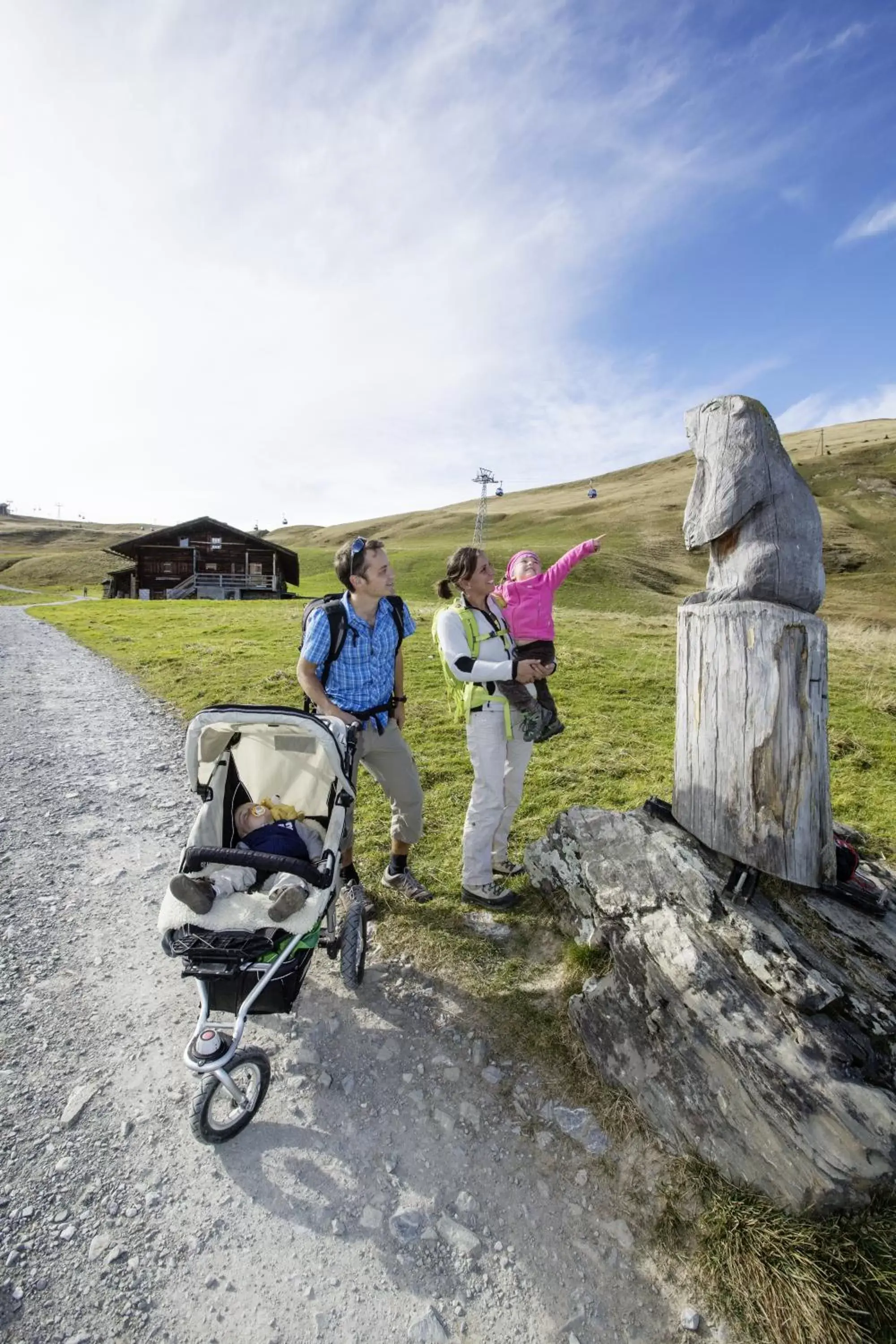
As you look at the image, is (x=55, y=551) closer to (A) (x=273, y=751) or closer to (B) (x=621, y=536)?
(B) (x=621, y=536)

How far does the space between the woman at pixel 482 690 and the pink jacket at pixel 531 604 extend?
2.62 feet

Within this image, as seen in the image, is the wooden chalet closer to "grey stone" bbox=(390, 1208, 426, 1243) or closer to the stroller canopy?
the stroller canopy

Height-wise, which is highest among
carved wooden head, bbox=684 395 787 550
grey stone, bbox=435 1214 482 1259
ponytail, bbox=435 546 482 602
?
carved wooden head, bbox=684 395 787 550

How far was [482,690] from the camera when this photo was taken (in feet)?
15.9

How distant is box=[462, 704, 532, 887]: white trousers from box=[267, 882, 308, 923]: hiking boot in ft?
5.54

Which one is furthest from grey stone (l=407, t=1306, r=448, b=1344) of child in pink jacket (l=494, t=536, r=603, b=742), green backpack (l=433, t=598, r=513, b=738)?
child in pink jacket (l=494, t=536, r=603, b=742)

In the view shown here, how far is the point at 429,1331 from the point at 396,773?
3216 mm

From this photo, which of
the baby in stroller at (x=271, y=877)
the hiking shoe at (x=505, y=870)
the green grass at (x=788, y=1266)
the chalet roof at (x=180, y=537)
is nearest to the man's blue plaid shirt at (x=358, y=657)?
the baby in stroller at (x=271, y=877)

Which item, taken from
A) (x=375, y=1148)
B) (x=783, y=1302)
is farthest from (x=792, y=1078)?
(x=375, y=1148)

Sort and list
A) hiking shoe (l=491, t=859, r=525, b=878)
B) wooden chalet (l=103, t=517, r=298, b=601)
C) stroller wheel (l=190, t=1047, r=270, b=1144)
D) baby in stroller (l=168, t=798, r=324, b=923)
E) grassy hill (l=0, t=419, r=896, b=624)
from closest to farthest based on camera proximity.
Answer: stroller wheel (l=190, t=1047, r=270, b=1144)
baby in stroller (l=168, t=798, r=324, b=923)
hiking shoe (l=491, t=859, r=525, b=878)
wooden chalet (l=103, t=517, r=298, b=601)
grassy hill (l=0, t=419, r=896, b=624)

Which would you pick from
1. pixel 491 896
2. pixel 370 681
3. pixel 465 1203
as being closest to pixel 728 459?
pixel 370 681

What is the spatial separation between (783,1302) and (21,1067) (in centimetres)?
405

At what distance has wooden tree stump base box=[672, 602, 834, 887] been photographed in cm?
365

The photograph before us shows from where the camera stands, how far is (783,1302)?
2443mm
